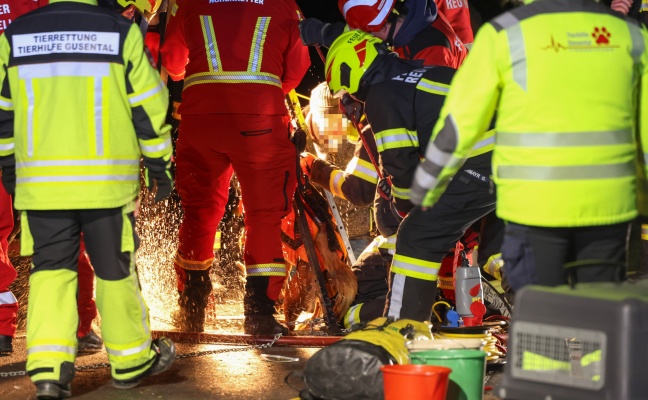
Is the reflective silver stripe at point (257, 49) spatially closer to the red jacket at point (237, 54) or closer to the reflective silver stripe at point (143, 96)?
the red jacket at point (237, 54)

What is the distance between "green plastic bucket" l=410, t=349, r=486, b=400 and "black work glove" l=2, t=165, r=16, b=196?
2.38 metres

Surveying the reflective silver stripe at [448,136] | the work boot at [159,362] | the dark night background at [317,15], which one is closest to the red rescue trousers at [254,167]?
the work boot at [159,362]

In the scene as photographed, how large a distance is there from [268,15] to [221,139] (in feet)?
3.01

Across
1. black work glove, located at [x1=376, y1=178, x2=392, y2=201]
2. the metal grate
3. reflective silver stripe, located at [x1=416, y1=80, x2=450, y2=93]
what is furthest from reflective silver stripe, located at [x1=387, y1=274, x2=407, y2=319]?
the metal grate

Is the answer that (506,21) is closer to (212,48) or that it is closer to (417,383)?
(417,383)

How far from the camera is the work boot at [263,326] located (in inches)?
286


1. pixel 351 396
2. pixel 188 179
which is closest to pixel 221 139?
pixel 188 179

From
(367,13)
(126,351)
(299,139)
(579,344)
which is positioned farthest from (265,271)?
(579,344)

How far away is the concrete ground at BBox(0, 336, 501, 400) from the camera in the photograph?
5.32 meters

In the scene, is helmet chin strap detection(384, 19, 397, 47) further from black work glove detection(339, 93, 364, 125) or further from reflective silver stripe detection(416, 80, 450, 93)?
reflective silver stripe detection(416, 80, 450, 93)

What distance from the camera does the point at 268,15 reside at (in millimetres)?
7496

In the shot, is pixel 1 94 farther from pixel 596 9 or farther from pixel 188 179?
pixel 596 9

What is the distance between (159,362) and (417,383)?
5.93 ft

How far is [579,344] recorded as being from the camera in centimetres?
390
